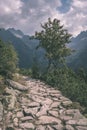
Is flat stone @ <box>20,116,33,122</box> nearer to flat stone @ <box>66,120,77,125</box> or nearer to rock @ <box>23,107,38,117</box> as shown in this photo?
rock @ <box>23,107,38,117</box>

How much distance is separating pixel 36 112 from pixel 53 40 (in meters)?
23.8

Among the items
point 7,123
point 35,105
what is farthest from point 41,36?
point 7,123

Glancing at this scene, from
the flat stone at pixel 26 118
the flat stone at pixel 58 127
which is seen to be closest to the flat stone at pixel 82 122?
the flat stone at pixel 58 127

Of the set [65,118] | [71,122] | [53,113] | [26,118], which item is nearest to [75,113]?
[65,118]

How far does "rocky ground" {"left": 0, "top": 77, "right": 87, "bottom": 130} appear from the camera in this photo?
43.1 feet

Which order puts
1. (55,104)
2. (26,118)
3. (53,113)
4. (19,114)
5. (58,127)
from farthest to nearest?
(55,104)
(53,113)
(19,114)
(26,118)
(58,127)

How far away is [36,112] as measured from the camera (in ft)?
49.6

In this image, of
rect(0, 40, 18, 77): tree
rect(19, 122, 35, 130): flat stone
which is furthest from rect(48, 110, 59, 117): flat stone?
rect(0, 40, 18, 77): tree

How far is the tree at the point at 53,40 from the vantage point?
125ft

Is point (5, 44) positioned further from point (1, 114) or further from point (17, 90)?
point (1, 114)

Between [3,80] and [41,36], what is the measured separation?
1914 cm

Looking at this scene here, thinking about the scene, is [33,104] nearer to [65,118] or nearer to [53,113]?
[53,113]

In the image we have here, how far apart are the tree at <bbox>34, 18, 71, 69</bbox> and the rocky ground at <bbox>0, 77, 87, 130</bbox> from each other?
19.1 meters

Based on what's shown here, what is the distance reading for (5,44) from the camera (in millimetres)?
24031
